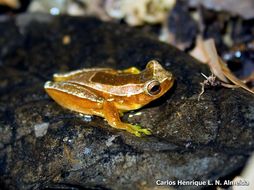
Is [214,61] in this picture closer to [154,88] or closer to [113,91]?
[154,88]

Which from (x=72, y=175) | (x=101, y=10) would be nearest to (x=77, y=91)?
(x=72, y=175)

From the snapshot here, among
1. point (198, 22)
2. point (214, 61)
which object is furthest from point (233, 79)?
point (198, 22)

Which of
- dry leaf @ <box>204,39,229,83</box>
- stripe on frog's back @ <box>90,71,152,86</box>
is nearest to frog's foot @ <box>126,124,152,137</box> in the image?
stripe on frog's back @ <box>90,71,152,86</box>

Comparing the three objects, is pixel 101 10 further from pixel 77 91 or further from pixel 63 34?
pixel 77 91

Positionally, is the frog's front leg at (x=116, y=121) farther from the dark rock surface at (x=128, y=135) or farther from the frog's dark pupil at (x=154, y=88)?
the frog's dark pupil at (x=154, y=88)

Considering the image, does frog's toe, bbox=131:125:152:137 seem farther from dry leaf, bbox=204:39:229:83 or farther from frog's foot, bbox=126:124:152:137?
dry leaf, bbox=204:39:229:83
